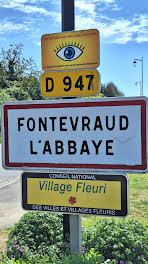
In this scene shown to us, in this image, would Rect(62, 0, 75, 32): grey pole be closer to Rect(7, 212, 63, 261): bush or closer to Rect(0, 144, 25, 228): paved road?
Rect(7, 212, 63, 261): bush

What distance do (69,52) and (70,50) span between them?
0.02 m

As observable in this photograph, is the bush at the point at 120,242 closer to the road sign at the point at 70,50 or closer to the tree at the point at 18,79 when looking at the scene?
the road sign at the point at 70,50

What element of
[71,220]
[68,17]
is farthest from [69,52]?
[71,220]

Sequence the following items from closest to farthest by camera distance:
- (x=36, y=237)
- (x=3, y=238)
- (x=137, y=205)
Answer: (x=36, y=237) → (x=3, y=238) → (x=137, y=205)

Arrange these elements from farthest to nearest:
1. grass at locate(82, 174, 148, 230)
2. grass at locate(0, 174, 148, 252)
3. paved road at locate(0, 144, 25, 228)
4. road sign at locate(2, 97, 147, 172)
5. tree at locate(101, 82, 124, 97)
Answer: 1. tree at locate(101, 82, 124, 97)
2. paved road at locate(0, 144, 25, 228)
3. grass at locate(82, 174, 148, 230)
4. grass at locate(0, 174, 148, 252)
5. road sign at locate(2, 97, 147, 172)

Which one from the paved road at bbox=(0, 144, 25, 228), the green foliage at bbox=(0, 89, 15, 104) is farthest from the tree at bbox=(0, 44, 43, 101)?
the paved road at bbox=(0, 144, 25, 228)

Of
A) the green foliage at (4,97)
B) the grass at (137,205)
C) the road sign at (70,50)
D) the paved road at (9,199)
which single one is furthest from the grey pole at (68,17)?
the green foliage at (4,97)

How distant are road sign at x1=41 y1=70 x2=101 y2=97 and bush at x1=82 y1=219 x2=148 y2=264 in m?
1.62

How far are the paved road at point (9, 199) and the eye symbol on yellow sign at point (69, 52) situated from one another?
12.0 feet

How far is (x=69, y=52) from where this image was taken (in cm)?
226

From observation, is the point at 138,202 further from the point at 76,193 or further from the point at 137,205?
the point at 76,193

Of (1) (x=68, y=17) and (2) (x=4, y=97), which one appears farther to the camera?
(2) (x=4, y=97)

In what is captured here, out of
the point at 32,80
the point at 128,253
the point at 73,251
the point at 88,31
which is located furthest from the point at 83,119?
the point at 32,80

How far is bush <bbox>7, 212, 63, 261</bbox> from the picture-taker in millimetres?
3074
